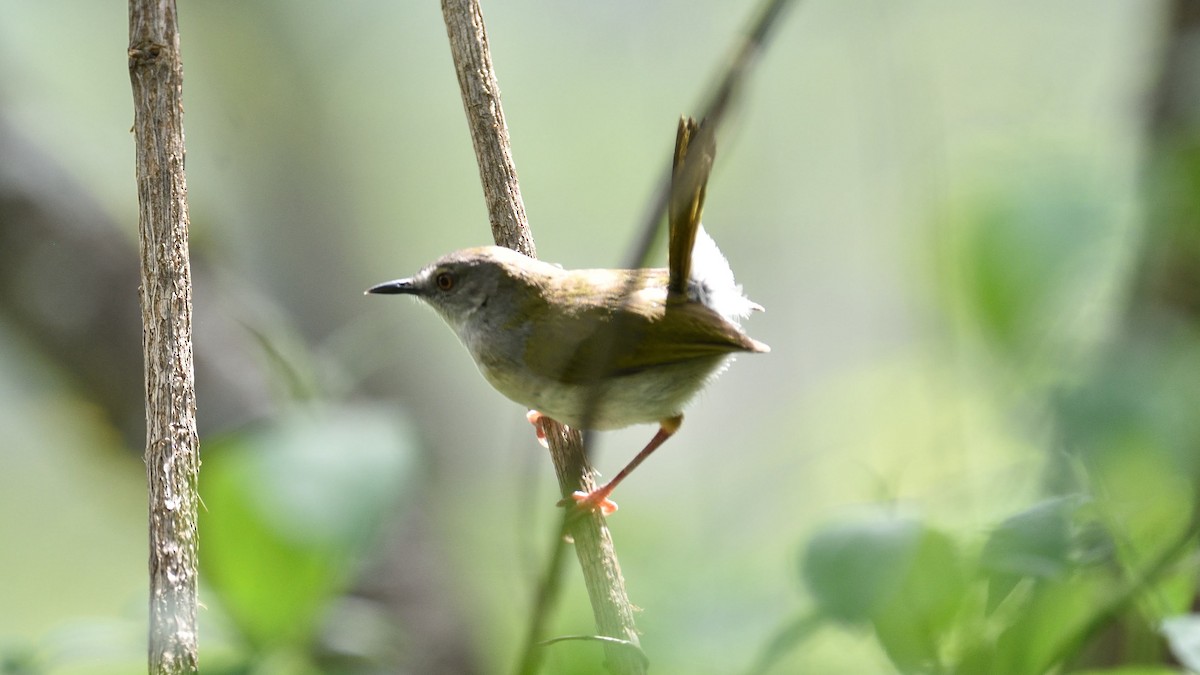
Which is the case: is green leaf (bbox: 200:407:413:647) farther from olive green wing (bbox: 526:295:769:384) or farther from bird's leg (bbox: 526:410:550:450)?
olive green wing (bbox: 526:295:769:384)

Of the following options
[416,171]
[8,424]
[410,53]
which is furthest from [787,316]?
[8,424]

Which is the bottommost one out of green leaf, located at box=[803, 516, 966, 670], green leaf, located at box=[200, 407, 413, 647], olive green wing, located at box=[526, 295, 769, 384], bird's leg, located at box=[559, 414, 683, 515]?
green leaf, located at box=[803, 516, 966, 670]

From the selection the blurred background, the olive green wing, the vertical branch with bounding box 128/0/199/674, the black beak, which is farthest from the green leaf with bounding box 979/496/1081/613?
the black beak

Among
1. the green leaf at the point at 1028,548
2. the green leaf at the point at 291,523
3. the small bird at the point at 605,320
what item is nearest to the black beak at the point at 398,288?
the small bird at the point at 605,320

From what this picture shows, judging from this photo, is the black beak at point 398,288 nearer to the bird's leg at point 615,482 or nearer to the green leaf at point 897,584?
the bird's leg at point 615,482

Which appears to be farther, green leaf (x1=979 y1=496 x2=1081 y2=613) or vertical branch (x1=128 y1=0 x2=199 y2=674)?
vertical branch (x1=128 y1=0 x2=199 y2=674)

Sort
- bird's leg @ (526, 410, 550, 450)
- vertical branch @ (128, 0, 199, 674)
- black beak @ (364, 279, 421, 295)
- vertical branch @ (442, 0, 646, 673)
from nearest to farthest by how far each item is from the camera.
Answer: vertical branch @ (128, 0, 199, 674) → vertical branch @ (442, 0, 646, 673) → bird's leg @ (526, 410, 550, 450) → black beak @ (364, 279, 421, 295)

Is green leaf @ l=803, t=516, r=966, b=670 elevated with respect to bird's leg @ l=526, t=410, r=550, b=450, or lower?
lower

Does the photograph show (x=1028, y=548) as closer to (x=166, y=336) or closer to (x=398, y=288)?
(x=166, y=336)
